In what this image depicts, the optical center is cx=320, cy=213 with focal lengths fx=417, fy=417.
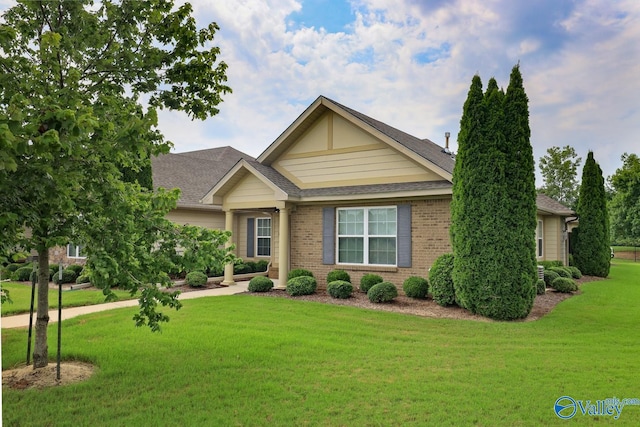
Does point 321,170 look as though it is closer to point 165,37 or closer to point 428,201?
point 428,201

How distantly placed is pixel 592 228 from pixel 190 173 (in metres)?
19.9

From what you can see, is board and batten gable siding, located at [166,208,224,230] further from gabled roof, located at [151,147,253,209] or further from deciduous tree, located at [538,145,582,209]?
deciduous tree, located at [538,145,582,209]

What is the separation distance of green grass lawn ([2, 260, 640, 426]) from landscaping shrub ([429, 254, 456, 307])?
137cm

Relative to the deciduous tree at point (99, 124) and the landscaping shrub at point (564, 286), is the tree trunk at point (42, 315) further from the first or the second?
the landscaping shrub at point (564, 286)

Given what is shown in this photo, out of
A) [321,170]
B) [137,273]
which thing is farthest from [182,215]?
[137,273]

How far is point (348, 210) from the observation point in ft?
42.3

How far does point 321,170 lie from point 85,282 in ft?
31.1

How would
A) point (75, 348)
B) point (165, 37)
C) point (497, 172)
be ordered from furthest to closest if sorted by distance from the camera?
1. point (497, 172)
2. point (75, 348)
3. point (165, 37)

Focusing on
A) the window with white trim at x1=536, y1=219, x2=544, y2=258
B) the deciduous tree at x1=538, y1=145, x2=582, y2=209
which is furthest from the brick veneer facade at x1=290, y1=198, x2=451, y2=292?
the deciduous tree at x1=538, y1=145, x2=582, y2=209

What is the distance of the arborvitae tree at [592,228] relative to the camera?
64.0 ft

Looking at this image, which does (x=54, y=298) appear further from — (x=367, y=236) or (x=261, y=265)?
(x=367, y=236)

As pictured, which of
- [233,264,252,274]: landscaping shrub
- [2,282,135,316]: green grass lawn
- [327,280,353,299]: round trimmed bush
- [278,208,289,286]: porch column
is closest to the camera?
[2,282,135,316]: green grass lawn

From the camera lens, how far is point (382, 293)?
10680 millimetres

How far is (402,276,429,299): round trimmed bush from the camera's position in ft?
36.1
